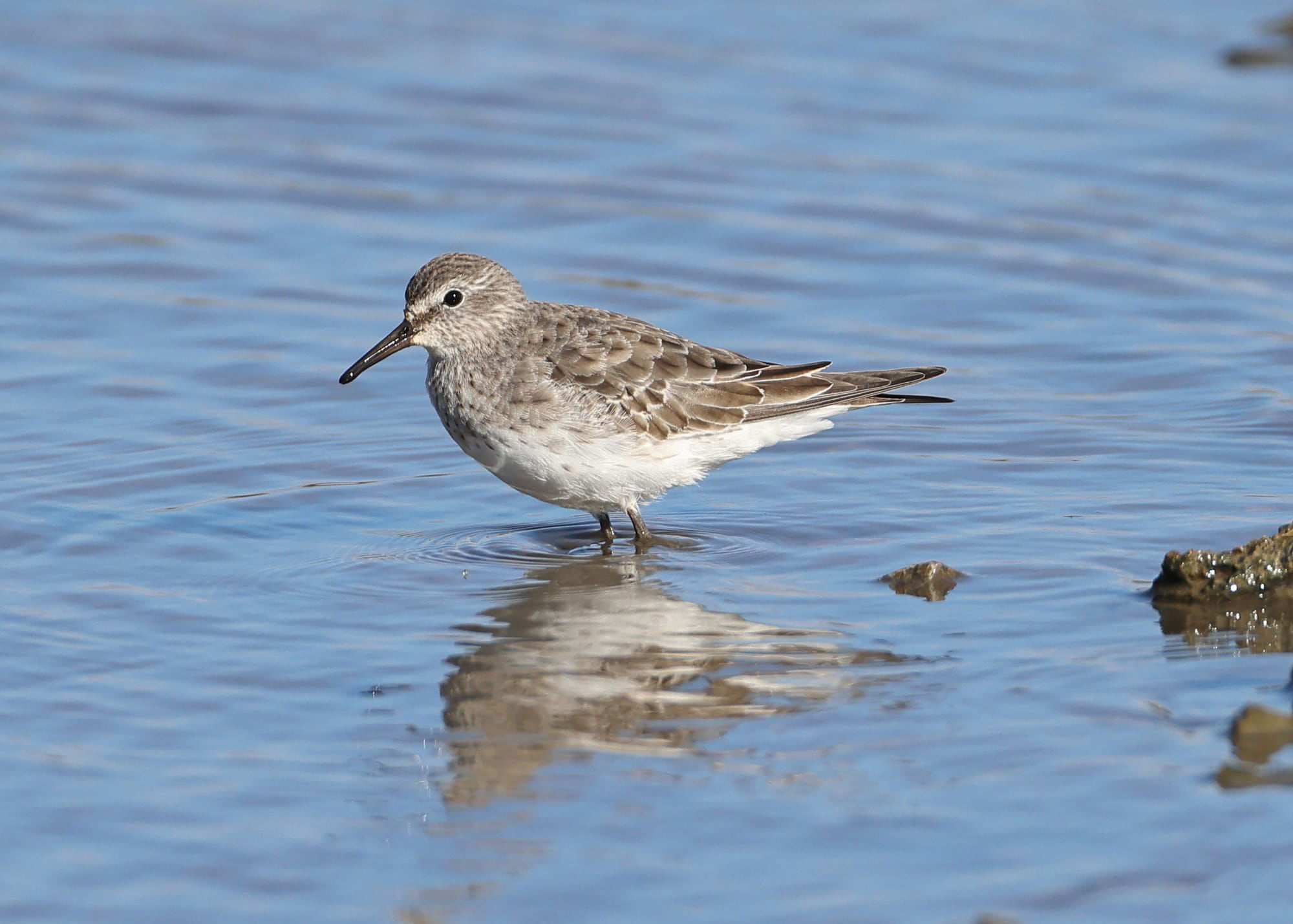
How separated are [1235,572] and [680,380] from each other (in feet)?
10.2

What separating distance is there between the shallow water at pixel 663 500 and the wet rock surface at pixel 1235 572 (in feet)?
0.75

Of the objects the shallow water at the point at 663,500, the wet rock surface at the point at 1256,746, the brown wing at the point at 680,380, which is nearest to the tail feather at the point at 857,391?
the brown wing at the point at 680,380

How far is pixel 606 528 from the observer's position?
9961mm

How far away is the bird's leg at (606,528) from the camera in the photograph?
9.89 meters

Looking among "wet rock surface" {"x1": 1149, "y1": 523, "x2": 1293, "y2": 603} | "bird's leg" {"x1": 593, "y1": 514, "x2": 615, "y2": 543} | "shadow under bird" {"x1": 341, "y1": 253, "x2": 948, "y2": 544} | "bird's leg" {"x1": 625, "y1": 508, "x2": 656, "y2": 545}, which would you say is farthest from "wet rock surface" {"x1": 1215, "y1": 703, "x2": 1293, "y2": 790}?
"bird's leg" {"x1": 593, "y1": 514, "x2": 615, "y2": 543}

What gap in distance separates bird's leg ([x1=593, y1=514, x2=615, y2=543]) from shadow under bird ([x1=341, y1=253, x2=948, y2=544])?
1 cm

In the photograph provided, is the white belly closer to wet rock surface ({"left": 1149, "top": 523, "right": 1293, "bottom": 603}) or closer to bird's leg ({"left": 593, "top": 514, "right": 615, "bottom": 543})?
bird's leg ({"left": 593, "top": 514, "right": 615, "bottom": 543})

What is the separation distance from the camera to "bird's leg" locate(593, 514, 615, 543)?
9891mm

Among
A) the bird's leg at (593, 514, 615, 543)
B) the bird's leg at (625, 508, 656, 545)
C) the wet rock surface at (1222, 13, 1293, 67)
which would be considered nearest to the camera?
the bird's leg at (625, 508, 656, 545)

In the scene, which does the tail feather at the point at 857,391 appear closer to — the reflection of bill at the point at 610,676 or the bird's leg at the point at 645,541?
the bird's leg at the point at 645,541

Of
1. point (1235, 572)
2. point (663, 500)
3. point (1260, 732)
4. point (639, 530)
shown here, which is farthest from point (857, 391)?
point (1260, 732)

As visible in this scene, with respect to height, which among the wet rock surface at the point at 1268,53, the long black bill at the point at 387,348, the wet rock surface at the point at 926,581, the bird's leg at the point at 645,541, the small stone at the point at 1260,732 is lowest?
the bird's leg at the point at 645,541

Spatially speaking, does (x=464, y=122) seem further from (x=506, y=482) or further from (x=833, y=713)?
(x=833, y=713)

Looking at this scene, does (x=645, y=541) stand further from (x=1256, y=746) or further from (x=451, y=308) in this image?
(x=1256, y=746)
